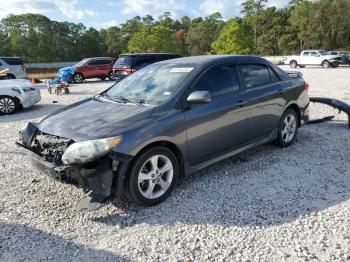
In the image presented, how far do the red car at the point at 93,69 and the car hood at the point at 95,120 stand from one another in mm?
18187

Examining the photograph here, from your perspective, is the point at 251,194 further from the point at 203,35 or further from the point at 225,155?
the point at 203,35

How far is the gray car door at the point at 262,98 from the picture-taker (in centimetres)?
523

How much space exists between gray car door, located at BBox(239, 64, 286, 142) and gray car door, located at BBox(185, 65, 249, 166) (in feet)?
0.63

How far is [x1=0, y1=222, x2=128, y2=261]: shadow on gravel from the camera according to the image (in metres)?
3.21

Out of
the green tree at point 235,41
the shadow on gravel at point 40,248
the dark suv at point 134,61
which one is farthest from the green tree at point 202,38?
the shadow on gravel at point 40,248

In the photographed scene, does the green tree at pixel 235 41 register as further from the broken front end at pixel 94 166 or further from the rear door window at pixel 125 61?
the broken front end at pixel 94 166

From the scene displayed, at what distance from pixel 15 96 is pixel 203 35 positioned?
76061 millimetres

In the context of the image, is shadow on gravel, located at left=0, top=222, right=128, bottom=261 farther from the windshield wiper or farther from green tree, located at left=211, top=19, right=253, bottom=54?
Result: green tree, located at left=211, top=19, right=253, bottom=54

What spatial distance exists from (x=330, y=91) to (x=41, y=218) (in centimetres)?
1256

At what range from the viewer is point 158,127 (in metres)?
3.99

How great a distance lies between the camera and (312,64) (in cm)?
3177

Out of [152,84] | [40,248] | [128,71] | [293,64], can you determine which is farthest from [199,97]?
[293,64]

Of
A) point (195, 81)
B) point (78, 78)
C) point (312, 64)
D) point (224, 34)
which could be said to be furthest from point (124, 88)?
point (224, 34)

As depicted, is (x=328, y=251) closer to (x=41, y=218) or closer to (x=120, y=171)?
(x=120, y=171)
